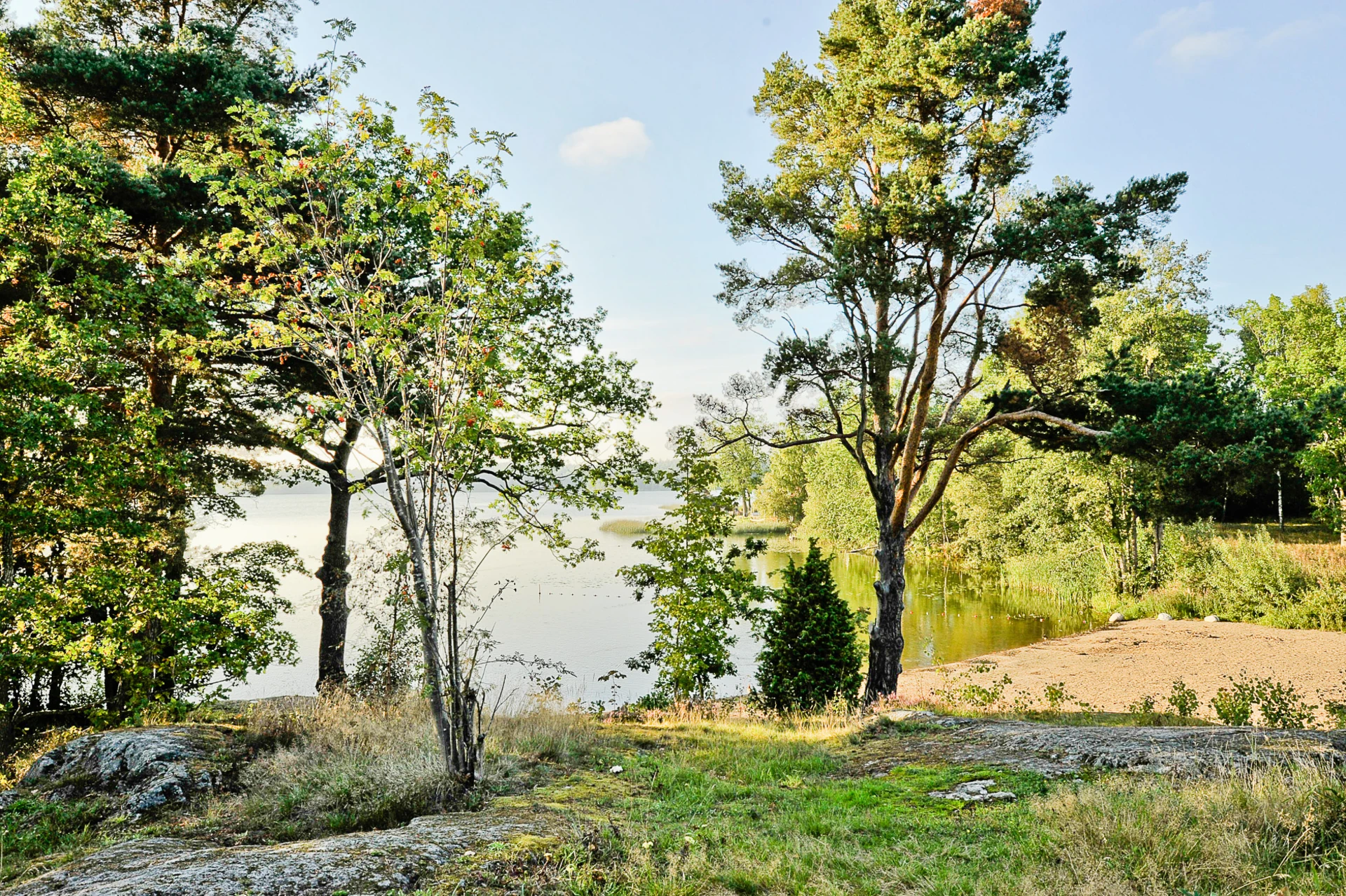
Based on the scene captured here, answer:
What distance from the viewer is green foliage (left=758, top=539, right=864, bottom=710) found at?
1116cm

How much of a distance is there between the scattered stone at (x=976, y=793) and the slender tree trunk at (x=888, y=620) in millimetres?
5671

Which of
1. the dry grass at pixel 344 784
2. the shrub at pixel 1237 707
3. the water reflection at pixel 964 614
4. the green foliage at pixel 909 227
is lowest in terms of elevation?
the water reflection at pixel 964 614

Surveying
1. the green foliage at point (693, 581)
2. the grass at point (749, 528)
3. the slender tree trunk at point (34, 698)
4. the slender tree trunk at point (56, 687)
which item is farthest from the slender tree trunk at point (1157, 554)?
the grass at point (749, 528)

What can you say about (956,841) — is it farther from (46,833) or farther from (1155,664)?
(1155,664)

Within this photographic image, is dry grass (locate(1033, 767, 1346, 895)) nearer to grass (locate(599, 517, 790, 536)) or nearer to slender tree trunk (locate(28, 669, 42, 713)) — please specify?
slender tree trunk (locate(28, 669, 42, 713))

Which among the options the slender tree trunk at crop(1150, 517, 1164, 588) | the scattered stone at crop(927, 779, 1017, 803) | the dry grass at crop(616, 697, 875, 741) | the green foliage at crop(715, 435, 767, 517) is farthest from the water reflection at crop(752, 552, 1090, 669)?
the scattered stone at crop(927, 779, 1017, 803)

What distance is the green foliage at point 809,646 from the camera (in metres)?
11.2

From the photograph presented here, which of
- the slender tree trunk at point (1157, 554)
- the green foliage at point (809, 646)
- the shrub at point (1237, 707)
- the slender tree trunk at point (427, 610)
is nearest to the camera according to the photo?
the slender tree trunk at point (427, 610)

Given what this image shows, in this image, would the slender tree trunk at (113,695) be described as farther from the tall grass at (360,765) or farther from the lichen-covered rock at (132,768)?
the lichen-covered rock at (132,768)

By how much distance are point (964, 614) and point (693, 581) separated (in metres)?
17.4

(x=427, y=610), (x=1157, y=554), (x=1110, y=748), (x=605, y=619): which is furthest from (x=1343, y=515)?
(x=427, y=610)

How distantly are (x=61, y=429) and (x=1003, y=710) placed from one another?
1331cm

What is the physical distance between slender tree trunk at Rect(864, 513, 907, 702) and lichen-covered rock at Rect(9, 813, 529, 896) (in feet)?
27.5

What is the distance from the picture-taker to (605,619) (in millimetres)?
22297
